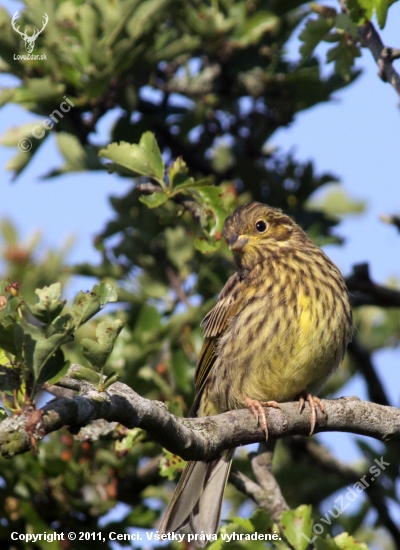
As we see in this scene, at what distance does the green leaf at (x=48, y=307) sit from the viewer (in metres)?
2.69

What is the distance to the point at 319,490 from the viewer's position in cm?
564

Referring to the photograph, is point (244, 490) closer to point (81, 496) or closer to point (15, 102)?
point (81, 496)

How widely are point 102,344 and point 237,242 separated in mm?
2488

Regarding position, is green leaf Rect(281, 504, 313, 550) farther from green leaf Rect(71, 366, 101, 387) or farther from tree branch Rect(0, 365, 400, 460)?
green leaf Rect(71, 366, 101, 387)

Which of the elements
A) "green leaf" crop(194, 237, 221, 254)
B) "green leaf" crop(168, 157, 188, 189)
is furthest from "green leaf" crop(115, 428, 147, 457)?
"green leaf" crop(168, 157, 188, 189)

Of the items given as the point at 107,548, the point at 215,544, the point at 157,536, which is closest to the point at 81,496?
the point at 107,548

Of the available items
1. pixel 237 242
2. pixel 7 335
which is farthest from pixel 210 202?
pixel 7 335

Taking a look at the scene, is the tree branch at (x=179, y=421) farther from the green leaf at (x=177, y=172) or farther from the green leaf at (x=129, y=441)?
the green leaf at (x=177, y=172)

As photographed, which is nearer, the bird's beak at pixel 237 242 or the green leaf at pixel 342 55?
the green leaf at pixel 342 55

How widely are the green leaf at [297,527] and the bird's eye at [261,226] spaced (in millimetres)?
1991

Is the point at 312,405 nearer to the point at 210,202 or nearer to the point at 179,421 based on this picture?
the point at 210,202

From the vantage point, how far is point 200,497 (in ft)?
15.6

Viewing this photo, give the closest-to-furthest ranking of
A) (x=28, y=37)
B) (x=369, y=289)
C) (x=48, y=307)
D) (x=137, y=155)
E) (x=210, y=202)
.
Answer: (x=48, y=307) → (x=137, y=155) → (x=210, y=202) → (x=28, y=37) → (x=369, y=289)

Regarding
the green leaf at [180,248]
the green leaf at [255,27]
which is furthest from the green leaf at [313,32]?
the green leaf at [180,248]
